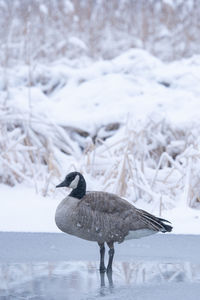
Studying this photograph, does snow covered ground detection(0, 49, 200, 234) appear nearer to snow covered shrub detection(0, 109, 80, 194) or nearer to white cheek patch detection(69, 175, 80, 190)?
snow covered shrub detection(0, 109, 80, 194)

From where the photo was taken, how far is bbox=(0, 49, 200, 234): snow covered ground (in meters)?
6.44

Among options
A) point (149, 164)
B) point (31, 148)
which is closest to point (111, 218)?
point (31, 148)

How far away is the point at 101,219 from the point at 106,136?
4358 mm

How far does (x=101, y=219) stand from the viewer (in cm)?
432

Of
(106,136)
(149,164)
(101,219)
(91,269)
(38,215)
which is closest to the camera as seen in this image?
(101,219)

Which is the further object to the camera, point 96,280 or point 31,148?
point 31,148

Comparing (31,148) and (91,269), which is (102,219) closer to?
(91,269)

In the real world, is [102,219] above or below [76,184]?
below

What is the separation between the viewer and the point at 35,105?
8914mm

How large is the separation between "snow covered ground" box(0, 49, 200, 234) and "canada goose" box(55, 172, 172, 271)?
1.24m

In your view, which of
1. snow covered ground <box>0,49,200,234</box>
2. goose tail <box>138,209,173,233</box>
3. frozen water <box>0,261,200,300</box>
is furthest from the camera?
snow covered ground <box>0,49,200,234</box>

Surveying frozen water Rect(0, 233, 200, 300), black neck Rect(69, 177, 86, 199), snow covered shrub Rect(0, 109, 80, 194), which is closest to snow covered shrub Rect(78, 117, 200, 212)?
snow covered shrub Rect(0, 109, 80, 194)

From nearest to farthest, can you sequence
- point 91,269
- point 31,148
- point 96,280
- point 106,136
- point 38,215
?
point 96,280 → point 91,269 → point 38,215 → point 31,148 → point 106,136

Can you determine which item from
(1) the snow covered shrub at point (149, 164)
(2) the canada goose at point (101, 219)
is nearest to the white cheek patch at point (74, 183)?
(2) the canada goose at point (101, 219)
